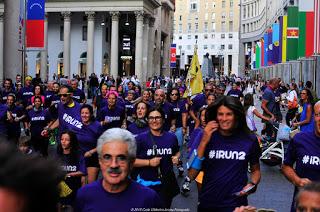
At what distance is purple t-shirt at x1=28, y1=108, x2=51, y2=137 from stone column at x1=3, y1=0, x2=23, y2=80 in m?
10.6

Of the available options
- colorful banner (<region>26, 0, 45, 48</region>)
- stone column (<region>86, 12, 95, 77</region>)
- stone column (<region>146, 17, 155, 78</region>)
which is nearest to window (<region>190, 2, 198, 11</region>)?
stone column (<region>146, 17, 155, 78</region>)

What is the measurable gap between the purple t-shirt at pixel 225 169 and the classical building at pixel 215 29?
11680 centimetres

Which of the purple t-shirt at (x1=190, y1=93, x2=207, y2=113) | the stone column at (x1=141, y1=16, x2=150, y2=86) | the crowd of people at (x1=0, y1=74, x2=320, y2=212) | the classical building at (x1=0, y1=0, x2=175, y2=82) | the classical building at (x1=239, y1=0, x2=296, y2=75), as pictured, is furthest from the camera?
the classical building at (x1=239, y1=0, x2=296, y2=75)

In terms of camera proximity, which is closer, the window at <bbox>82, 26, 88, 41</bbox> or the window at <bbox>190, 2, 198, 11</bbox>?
the window at <bbox>82, 26, 88, 41</bbox>

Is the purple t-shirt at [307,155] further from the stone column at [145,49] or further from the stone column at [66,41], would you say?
the stone column at [66,41]

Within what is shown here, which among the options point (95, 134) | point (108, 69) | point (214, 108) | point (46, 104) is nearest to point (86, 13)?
point (108, 69)

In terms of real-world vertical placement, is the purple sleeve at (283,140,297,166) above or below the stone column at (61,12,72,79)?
below

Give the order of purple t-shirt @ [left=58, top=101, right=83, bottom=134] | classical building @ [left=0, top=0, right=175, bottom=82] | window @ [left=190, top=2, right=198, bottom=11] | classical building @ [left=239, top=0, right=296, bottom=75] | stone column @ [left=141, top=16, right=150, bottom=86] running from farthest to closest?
window @ [left=190, top=2, right=198, bottom=11], classical building @ [left=239, top=0, right=296, bottom=75], stone column @ [left=141, top=16, right=150, bottom=86], classical building @ [left=0, top=0, right=175, bottom=82], purple t-shirt @ [left=58, top=101, right=83, bottom=134]

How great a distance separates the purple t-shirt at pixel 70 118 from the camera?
8.73 metres

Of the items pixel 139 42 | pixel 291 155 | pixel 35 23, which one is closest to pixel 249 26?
pixel 139 42

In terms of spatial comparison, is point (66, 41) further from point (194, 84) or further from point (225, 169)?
point (225, 169)

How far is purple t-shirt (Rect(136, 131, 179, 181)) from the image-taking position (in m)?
5.93

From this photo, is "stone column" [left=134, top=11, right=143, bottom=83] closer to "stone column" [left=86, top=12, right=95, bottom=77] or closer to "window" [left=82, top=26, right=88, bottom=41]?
"stone column" [left=86, top=12, right=95, bottom=77]

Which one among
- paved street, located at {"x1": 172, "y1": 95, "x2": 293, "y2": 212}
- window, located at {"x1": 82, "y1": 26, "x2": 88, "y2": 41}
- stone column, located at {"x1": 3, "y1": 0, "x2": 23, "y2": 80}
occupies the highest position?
window, located at {"x1": 82, "y1": 26, "x2": 88, "y2": 41}
